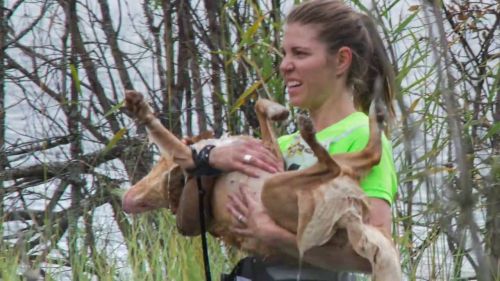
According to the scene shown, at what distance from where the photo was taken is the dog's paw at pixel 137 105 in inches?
104

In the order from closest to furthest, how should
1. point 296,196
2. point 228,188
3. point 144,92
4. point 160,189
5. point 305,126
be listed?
point 305,126
point 296,196
point 228,188
point 160,189
point 144,92

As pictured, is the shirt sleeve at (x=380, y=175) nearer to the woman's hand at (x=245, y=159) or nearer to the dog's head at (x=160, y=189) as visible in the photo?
the woman's hand at (x=245, y=159)

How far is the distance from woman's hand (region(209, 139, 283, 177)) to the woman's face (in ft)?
0.68

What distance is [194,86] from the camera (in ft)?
20.4

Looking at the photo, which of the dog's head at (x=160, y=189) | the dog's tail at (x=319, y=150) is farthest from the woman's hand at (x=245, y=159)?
the dog's tail at (x=319, y=150)

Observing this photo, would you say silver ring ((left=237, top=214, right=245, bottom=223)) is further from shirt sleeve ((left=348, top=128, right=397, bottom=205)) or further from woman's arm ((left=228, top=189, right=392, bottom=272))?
shirt sleeve ((left=348, top=128, right=397, bottom=205))

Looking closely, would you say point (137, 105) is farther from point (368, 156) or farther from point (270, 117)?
point (368, 156)

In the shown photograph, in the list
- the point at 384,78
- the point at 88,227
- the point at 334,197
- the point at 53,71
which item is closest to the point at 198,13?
the point at 53,71

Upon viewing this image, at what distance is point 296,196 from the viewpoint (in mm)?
2600

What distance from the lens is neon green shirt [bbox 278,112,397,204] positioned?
2707 millimetres

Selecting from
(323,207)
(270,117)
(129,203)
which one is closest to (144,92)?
(129,203)

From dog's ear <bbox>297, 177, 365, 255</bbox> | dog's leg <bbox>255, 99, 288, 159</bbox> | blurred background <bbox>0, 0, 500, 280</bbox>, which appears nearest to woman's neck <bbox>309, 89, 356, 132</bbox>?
dog's leg <bbox>255, 99, 288, 159</bbox>

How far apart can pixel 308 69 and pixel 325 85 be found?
58 mm

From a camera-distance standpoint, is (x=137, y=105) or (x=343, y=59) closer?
(x=137, y=105)
